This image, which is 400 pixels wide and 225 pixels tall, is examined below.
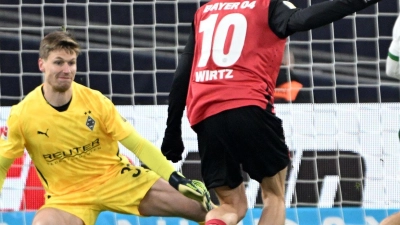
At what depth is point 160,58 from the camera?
6.88m

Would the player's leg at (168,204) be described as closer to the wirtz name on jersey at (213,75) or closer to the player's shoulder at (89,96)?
the player's shoulder at (89,96)

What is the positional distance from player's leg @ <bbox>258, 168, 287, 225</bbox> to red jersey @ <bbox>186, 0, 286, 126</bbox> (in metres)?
0.38

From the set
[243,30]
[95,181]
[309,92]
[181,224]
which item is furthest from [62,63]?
[309,92]

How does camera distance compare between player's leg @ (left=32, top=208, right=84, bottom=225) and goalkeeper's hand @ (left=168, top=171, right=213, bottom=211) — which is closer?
goalkeeper's hand @ (left=168, top=171, right=213, bottom=211)

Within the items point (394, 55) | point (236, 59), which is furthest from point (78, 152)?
point (394, 55)

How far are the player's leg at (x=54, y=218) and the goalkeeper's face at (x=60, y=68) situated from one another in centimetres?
68

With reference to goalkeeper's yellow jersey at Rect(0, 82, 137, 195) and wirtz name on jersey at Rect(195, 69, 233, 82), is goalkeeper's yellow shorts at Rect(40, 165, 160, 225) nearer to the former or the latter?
goalkeeper's yellow jersey at Rect(0, 82, 137, 195)

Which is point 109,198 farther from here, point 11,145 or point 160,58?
point 160,58

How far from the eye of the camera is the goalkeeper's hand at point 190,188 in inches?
197

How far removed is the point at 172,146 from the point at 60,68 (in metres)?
0.78

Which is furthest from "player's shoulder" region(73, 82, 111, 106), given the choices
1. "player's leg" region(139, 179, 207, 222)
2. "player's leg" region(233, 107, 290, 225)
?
"player's leg" region(233, 107, 290, 225)

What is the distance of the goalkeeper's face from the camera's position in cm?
514

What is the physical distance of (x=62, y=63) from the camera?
203 inches

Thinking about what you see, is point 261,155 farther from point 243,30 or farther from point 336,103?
point 336,103
